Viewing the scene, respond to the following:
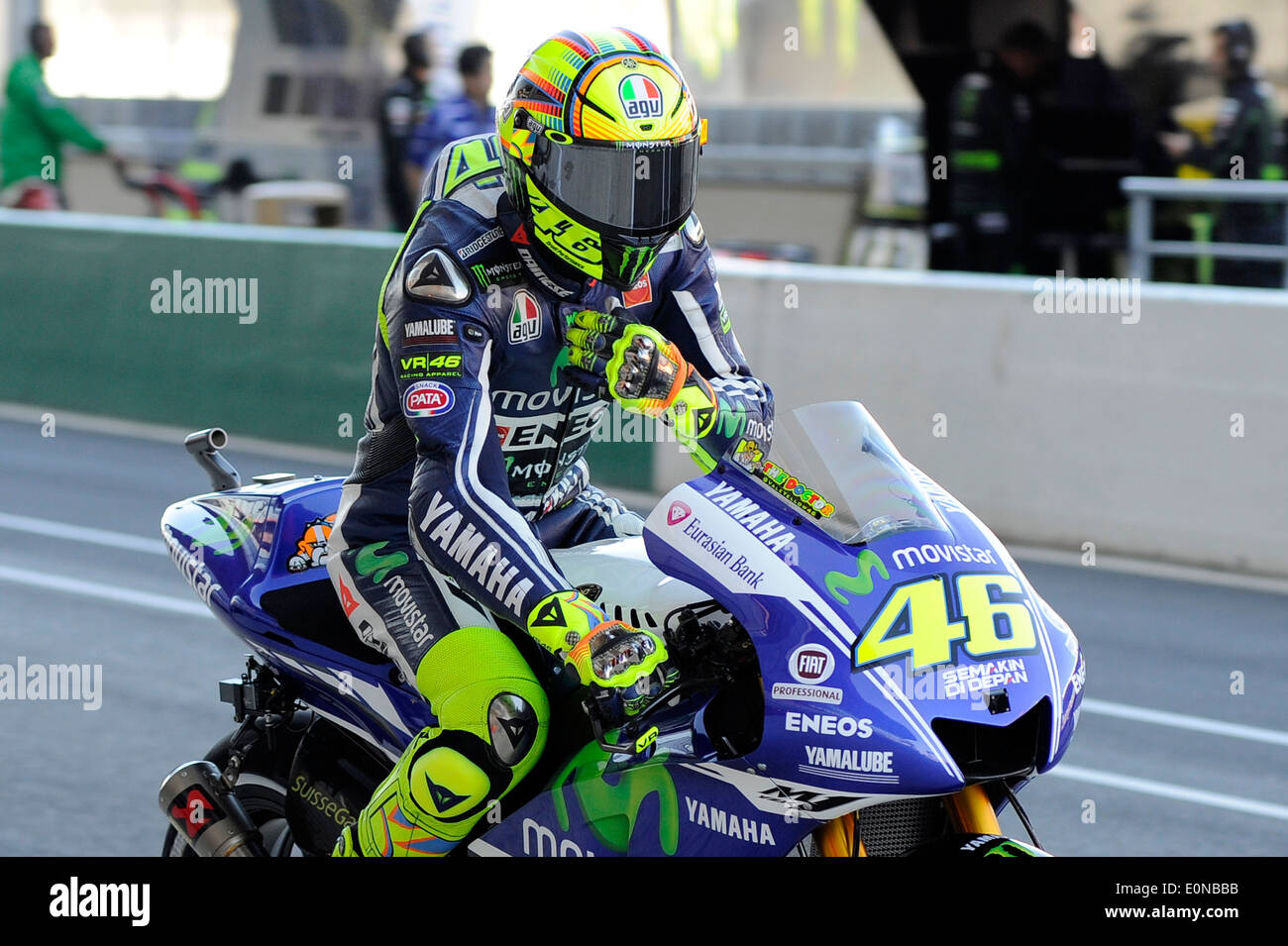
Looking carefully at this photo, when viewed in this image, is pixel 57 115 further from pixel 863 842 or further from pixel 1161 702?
pixel 863 842

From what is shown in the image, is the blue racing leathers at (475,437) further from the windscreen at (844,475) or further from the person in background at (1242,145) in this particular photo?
the person in background at (1242,145)

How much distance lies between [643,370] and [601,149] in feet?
1.46

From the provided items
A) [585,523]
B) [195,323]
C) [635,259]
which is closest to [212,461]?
[585,523]

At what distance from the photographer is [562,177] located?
350 centimetres

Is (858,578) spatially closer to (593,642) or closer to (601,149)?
(593,642)

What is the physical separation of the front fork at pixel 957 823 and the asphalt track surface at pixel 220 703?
2259 millimetres

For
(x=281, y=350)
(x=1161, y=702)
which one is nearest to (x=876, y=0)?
(x=281, y=350)

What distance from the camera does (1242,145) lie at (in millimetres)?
11430

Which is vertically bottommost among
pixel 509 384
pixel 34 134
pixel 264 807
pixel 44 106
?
pixel 264 807

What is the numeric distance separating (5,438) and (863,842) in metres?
9.51

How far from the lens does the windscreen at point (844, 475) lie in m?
3.23

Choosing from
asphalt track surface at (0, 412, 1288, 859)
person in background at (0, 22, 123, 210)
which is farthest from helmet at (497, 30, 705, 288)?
person in background at (0, 22, 123, 210)

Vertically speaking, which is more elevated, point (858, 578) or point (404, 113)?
point (404, 113)

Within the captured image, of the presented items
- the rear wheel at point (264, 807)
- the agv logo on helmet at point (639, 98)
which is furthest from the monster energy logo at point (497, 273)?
the rear wheel at point (264, 807)
